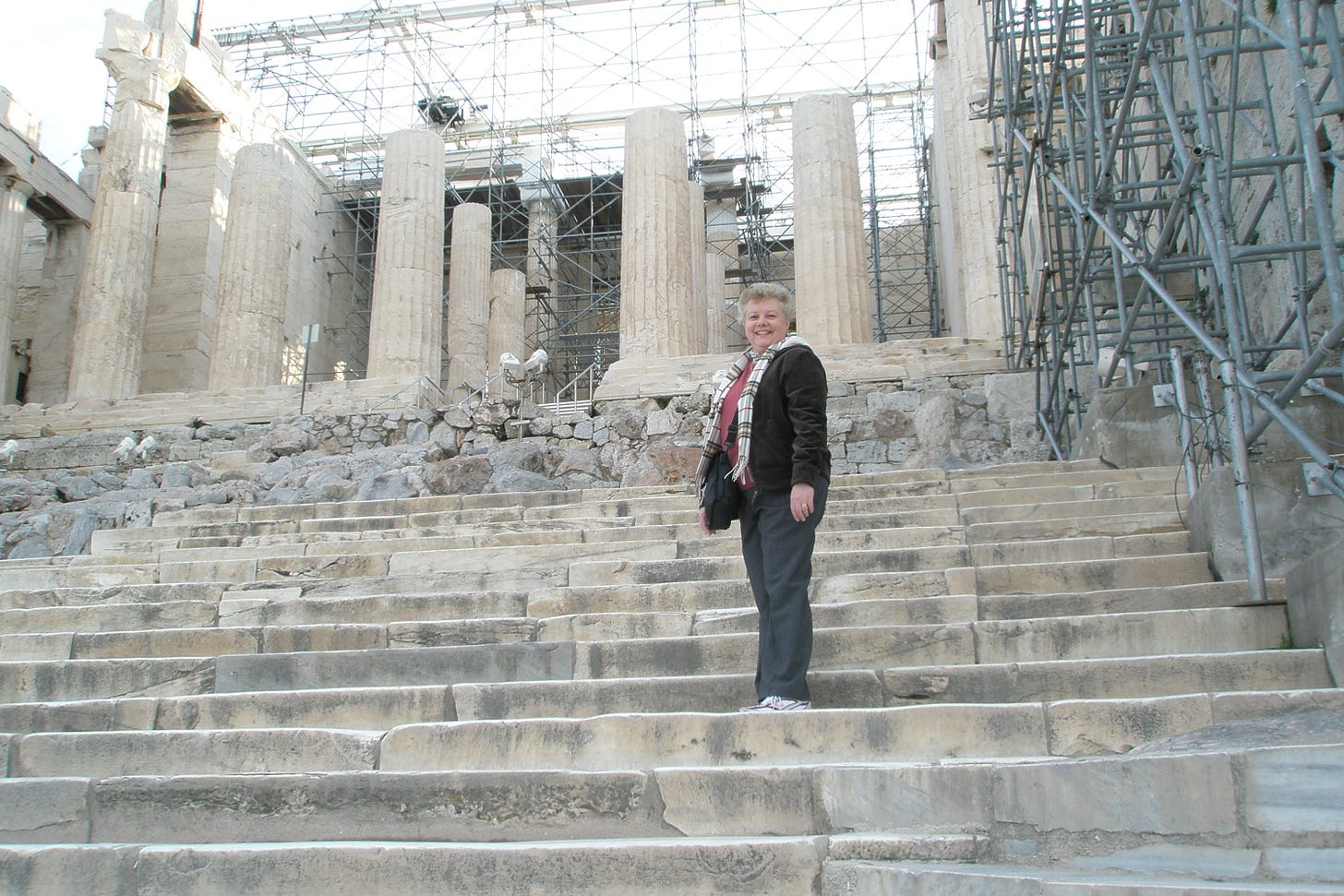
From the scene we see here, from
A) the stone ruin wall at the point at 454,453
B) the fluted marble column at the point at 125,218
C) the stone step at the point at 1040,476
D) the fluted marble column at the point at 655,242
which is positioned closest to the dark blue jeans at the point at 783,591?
the stone step at the point at 1040,476

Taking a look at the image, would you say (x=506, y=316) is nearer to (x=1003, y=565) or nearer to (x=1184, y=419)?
(x=1003, y=565)

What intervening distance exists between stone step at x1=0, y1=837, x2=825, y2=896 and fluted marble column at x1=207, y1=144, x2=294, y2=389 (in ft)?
56.3

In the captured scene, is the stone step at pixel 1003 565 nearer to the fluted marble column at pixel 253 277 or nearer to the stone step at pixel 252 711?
the stone step at pixel 252 711

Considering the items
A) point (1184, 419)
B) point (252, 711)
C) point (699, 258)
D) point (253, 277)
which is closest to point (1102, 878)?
point (252, 711)

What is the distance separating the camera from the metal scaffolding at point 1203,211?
5.29 meters

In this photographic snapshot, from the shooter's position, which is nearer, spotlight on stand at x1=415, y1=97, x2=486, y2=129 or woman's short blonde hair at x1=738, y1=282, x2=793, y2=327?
woman's short blonde hair at x1=738, y1=282, x2=793, y2=327

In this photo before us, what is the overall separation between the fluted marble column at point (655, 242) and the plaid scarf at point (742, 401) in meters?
12.5

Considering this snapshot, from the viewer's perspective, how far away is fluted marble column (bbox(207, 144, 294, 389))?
19.9 m

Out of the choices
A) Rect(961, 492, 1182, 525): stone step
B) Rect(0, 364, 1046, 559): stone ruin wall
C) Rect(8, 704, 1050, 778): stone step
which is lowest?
Rect(8, 704, 1050, 778): stone step

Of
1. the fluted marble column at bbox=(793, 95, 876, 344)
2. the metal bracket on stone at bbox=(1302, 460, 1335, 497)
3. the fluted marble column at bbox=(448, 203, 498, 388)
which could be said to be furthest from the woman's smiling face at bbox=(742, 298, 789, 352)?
the fluted marble column at bbox=(448, 203, 498, 388)

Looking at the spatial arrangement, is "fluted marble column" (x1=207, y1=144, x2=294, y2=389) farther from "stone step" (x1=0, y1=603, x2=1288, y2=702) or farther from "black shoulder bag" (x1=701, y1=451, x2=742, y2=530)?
"black shoulder bag" (x1=701, y1=451, x2=742, y2=530)

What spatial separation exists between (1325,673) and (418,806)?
2957mm

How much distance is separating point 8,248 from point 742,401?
21768 mm

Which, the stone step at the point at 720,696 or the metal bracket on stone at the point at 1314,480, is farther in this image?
the metal bracket on stone at the point at 1314,480
